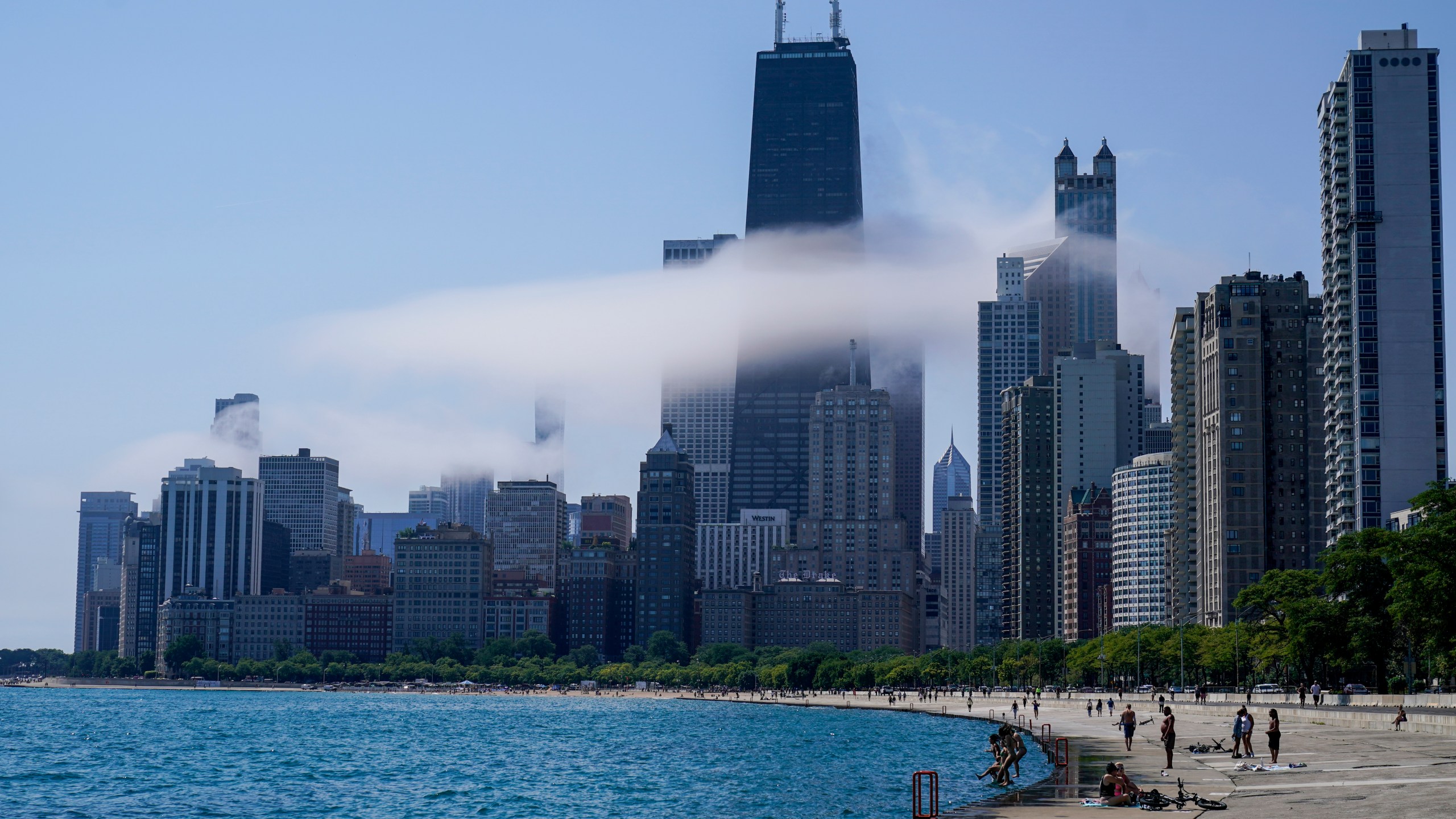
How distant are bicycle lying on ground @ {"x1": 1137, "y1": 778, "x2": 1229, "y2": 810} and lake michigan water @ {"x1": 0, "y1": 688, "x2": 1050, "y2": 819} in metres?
21.1

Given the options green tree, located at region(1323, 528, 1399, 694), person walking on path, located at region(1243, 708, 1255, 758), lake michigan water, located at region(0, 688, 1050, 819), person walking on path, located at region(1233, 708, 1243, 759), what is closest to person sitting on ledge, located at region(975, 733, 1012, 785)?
lake michigan water, located at region(0, 688, 1050, 819)

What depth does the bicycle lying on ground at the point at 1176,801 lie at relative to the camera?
59.0m

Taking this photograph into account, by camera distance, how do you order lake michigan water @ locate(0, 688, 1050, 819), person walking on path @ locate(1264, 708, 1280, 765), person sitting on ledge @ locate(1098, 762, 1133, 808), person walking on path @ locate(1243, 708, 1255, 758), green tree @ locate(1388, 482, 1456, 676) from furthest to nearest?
green tree @ locate(1388, 482, 1456, 676) → lake michigan water @ locate(0, 688, 1050, 819) → person walking on path @ locate(1243, 708, 1255, 758) → person walking on path @ locate(1264, 708, 1280, 765) → person sitting on ledge @ locate(1098, 762, 1133, 808)

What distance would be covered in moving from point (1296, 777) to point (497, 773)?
6404 centimetres

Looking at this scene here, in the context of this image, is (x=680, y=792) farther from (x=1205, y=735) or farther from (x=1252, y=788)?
(x=1252, y=788)

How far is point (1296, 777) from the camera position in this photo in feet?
226

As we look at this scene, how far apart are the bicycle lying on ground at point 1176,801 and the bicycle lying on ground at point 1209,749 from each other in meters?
28.5

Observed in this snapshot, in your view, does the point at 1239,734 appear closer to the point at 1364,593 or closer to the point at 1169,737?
the point at 1169,737

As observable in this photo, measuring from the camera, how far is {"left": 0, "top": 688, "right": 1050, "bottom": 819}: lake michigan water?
92500 mm

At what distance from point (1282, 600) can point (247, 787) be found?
93429 mm

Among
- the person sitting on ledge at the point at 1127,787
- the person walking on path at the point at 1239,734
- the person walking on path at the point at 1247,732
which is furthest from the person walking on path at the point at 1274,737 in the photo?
the person sitting on ledge at the point at 1127,787

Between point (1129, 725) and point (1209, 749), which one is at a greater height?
point (1129, 725)

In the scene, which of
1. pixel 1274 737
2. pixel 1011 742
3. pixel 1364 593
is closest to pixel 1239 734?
pixel 1274 737

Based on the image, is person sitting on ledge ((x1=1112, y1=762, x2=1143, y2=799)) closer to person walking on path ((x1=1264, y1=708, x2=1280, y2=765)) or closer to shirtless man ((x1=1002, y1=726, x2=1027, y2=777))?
person walking on path ((x1=1264, y1=708, x2=1280, y2=765))
